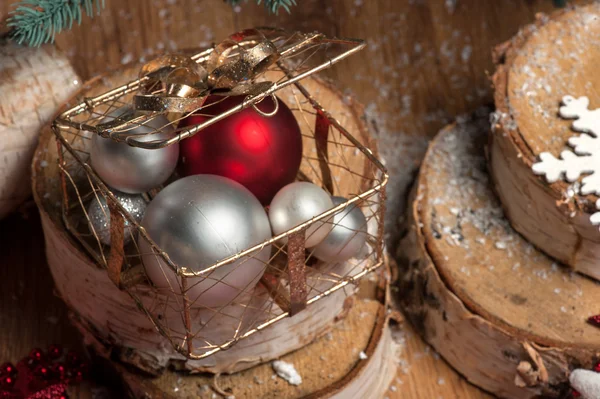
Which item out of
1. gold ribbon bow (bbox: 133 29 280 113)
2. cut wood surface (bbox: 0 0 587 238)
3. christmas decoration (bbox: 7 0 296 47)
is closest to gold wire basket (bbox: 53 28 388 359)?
gold ribbon bow (bbox: 133 29 280 113)

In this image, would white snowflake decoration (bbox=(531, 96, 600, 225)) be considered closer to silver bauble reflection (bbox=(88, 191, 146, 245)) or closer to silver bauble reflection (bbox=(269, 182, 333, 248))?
silver bauble reflection (bbox=(269, 182, 333, 248))

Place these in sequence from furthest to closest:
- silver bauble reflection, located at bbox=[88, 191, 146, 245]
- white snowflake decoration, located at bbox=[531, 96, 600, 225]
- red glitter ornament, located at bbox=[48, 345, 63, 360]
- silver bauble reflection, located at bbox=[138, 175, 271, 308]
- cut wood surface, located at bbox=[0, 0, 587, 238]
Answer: cut wood surface, located at bbox=[0, 0, 587, 238] → red glitter ornament, located at bbox=[48, 345, 63, 360] → white snowflake decoration, located at bbox=[531, 96, 600, 225] → silver bauble reflection, located at bbox=[88, 191, 146, 245] → silver bauble reflection, located at bbox=[138, 175, 271, 308]

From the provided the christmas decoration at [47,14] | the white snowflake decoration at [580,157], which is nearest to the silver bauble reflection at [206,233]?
the christmas decoration at [47,14]

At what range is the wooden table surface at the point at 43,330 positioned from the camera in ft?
3.67

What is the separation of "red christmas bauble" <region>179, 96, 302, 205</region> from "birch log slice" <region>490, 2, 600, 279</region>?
32cm

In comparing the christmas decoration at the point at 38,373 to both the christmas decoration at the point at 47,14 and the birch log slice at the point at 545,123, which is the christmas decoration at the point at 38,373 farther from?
the birch log slice at the point at 545,123

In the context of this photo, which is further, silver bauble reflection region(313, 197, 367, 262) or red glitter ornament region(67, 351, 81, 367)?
red glitter ornament region(67, 351, 81, 367)

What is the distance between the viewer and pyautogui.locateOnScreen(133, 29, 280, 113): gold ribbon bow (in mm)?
806

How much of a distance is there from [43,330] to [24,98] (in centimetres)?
33

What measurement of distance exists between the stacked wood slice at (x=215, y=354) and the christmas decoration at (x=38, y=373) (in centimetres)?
Answer: 7

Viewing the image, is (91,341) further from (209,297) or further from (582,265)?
(582,265)

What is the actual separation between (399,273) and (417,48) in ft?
1.70

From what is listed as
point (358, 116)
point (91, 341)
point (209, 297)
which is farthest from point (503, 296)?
point (91, 341)

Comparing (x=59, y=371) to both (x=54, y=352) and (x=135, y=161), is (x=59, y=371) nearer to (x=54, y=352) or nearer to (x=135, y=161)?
(x=54, y=352)
